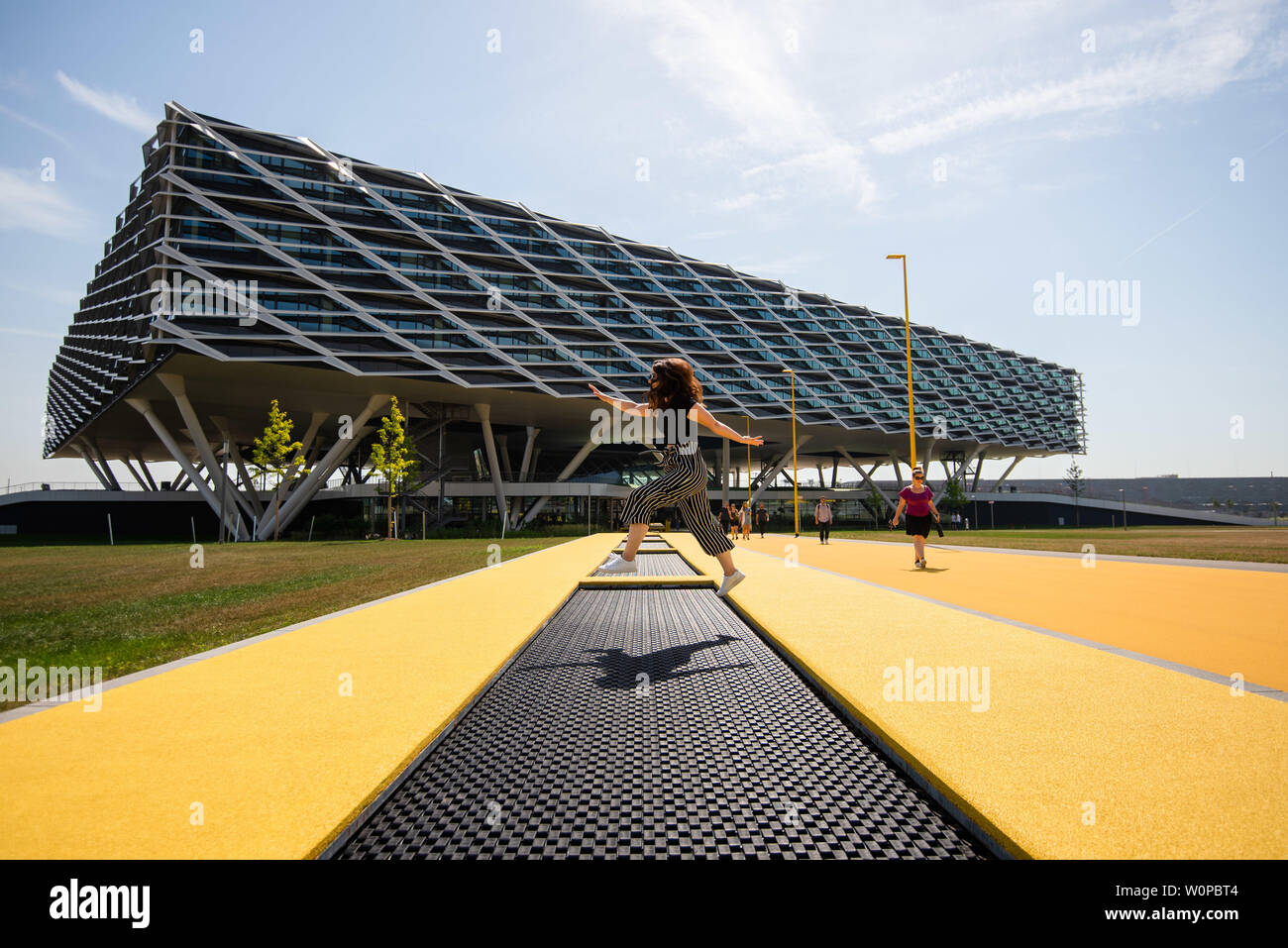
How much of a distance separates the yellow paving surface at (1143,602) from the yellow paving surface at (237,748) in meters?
4.17

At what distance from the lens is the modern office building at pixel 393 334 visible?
35375 millimetres

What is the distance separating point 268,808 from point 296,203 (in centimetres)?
4460

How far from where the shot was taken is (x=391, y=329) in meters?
38.6

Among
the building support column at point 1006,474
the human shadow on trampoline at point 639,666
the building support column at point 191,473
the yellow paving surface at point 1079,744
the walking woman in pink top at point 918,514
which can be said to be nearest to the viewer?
the yellow paving surface at point 1079,744

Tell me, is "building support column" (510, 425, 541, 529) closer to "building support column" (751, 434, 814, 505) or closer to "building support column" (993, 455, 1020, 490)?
"building support column" (751, 434, 814, 505)

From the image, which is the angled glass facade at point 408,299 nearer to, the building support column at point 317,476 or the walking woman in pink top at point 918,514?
the building support column at point 317,476

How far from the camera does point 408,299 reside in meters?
40.3

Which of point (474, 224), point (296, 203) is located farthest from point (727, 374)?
point (296, 203)

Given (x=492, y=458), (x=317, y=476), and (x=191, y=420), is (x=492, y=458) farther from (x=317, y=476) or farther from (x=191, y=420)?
(x=191, y=420)

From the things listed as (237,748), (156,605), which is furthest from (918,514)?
(156,605)

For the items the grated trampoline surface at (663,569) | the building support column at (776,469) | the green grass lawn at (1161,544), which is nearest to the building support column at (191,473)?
the green grass lawn at (1161,544)

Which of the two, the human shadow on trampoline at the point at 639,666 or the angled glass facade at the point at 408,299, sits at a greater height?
the angled glass facade at the point at 408,299

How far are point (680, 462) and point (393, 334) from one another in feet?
123

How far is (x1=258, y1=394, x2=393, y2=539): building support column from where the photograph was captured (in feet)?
128
